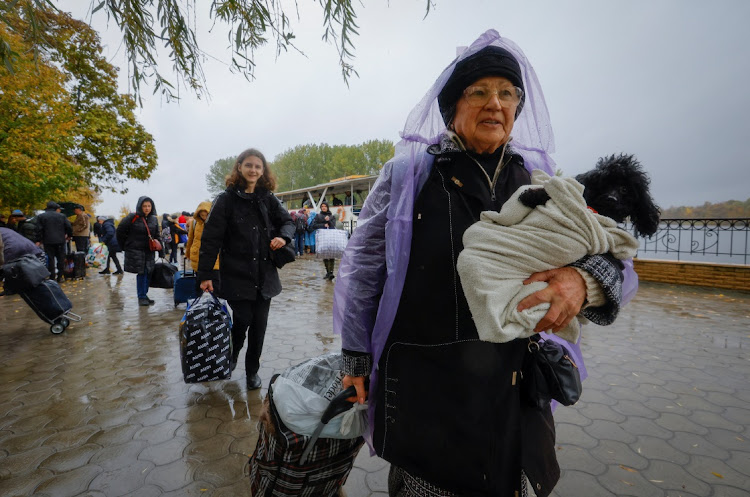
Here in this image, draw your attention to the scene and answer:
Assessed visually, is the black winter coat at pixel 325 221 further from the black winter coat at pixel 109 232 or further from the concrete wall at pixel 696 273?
the concrete wall at pixel 696 273

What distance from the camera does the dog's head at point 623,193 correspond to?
1.70m

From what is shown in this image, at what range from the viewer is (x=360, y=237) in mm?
1575

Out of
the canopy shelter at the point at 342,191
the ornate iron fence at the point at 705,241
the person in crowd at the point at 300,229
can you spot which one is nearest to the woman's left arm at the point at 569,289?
the ornate iron fence at the point at 705,241

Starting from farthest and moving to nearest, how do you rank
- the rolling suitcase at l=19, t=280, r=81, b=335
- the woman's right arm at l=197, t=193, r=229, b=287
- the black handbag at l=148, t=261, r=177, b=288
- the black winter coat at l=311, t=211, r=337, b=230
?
the black winter coat at l=311, t=211, r=337, b=230 → the black handbag at l=148, t=261, r=177, b=288 → the rolling suitcase at l=19, t=280, r=81, b=335 → the woman's right arm at l=197, t=193, r=229, b=287

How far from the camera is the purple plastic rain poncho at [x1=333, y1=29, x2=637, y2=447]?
1.40 meters

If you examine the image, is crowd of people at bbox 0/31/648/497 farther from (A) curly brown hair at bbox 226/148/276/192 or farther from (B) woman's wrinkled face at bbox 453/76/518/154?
(A) curly brown hair at bbox 226/148/276/192

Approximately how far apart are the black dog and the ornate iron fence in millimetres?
8182

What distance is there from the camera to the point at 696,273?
887 cm

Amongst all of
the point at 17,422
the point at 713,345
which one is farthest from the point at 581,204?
the point at 713,345

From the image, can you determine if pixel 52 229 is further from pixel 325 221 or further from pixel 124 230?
pixel 325 221

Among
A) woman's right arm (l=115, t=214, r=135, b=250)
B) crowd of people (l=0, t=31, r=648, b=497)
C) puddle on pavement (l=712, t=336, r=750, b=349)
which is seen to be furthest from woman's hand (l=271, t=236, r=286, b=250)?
puddle on pavement (l=712, t=336, r=750, b=349)

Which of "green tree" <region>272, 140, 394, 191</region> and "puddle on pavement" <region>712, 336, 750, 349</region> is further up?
"green tree" <region>272, 140, 394, 191</region>

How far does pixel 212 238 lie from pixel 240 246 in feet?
0.78

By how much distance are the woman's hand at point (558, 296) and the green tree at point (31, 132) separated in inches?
390
